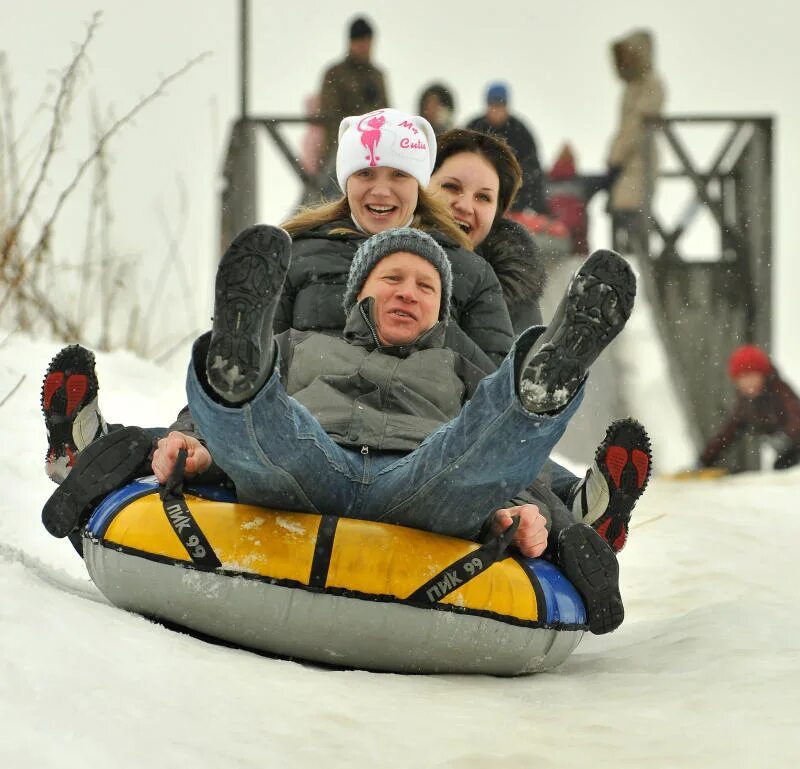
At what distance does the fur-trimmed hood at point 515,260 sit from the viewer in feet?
9.89

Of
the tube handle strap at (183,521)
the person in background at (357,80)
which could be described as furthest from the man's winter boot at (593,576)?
the person in background at (357,80)

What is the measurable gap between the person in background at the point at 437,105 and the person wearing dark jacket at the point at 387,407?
129 inches

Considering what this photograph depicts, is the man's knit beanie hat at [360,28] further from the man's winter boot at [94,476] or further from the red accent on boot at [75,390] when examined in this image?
the man's winter boot at [94,476]

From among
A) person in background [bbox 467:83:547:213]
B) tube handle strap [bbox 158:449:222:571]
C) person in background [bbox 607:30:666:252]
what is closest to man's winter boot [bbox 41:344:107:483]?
tube handle strap [bbox 158:449:222:571]

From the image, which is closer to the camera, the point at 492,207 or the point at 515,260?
the point at 515,260

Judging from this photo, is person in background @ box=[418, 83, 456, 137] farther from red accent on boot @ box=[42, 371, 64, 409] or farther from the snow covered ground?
red accent on boot @ box=[42, 371, 64, 409]

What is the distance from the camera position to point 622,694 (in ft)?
6.86

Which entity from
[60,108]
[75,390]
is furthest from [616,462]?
[60,108]

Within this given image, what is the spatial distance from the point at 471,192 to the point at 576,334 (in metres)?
1.34

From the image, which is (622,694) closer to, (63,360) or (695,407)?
(63,360)

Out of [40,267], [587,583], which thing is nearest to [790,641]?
[587,583]

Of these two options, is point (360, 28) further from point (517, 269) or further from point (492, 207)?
point (517, 269)

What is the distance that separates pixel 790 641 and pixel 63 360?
146cm

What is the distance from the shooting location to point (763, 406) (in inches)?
256
